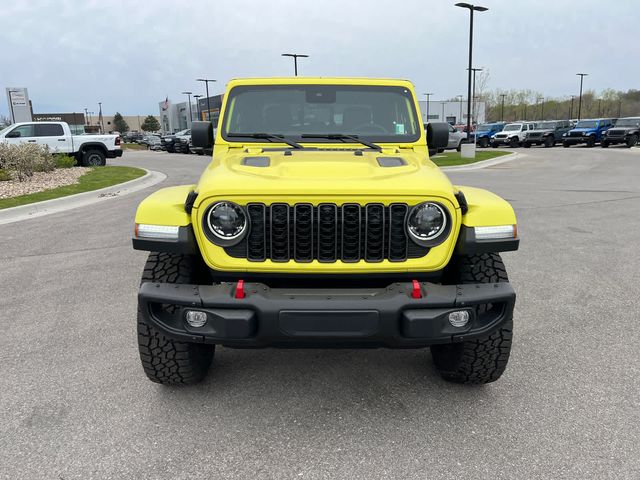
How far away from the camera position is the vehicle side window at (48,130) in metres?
18.3

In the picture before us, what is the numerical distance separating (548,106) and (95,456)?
112 meters

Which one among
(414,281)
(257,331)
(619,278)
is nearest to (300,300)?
(257,331)

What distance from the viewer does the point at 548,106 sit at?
10100 centimetres

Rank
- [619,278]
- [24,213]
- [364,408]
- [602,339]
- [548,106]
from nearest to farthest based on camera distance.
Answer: [364,408], [602,339], [619,278], [24,213], [548,106]

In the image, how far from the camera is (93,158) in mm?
19953

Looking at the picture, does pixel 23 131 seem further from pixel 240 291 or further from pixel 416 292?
pixel 416 292

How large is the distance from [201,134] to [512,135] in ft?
113

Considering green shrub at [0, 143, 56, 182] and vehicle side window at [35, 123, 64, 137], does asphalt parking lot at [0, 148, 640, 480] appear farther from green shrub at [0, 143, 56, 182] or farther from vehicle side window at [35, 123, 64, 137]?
vehicle side window at [35, 123, 64, 137]

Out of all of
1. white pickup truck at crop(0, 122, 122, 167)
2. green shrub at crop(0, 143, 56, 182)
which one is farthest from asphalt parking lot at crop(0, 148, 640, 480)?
white pickup truck at crop(0, 122, 122, 167)

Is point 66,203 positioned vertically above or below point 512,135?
below

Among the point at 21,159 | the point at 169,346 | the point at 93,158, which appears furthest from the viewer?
the point at 93,158

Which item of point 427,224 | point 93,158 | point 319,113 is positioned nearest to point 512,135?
point 93,158

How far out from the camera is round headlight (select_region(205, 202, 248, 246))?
8.64ft

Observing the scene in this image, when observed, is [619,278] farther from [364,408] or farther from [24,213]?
[24,213]
